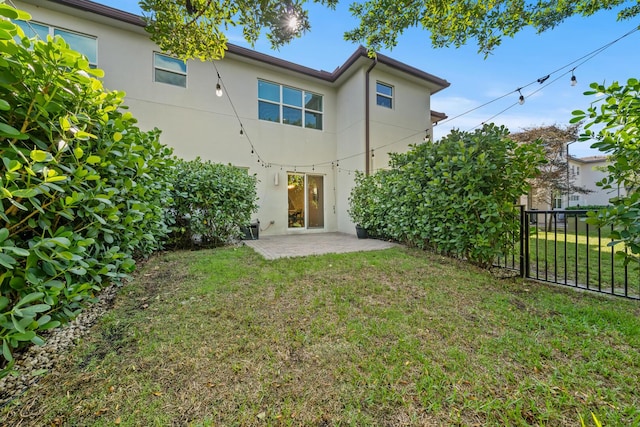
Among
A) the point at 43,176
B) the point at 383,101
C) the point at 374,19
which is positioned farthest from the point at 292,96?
the point at 43,176

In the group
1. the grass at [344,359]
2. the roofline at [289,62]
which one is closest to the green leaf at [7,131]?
the grass at [344,359]

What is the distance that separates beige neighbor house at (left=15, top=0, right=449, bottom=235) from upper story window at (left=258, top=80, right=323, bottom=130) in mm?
34

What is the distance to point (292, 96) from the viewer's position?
864 centimetres

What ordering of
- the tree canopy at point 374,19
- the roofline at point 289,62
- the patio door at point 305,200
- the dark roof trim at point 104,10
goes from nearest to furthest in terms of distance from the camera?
the tree canopy at point 374,19 < the dark roof trim at point 104,10 < the roofline at point 289,62 < the patio door at point 305,200

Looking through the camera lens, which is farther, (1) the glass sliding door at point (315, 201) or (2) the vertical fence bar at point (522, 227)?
(1) the glass sliding door at point (315, 201)

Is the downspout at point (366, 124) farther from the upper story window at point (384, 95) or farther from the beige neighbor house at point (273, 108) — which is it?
the upper story window at point (384, 95)

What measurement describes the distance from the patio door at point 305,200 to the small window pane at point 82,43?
5.78 m

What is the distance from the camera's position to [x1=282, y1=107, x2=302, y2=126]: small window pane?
855cm

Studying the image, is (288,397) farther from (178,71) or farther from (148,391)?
(178,71)

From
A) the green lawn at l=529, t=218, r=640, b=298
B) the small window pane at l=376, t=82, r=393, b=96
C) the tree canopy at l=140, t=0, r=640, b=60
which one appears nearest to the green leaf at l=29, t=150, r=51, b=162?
the tree canopy at l=140, t=0, r=640, b=60

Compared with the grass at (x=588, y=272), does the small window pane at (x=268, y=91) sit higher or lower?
higher

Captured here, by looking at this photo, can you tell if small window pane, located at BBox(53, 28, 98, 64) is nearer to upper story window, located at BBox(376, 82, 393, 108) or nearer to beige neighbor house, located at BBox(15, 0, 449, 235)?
beige neighbor house, located at BBox(15, 0, 449, 235)

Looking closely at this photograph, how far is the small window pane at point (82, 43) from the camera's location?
601cm

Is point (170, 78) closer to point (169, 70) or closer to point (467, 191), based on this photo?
point (169, 70)
